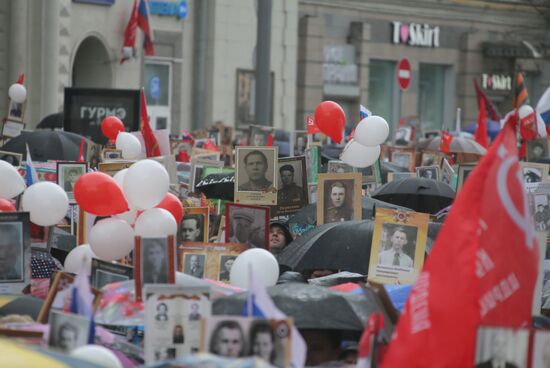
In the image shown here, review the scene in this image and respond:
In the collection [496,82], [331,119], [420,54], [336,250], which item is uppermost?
[420,54]

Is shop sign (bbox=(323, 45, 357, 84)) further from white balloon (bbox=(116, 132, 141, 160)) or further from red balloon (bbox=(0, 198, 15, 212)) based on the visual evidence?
red balloon (bbox=(0, 198, 15, 212))

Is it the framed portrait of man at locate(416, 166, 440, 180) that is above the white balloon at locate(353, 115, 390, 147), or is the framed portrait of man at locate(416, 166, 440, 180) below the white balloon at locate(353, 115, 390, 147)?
below

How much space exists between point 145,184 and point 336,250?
82.2 inches

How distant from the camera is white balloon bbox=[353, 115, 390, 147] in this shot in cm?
1061

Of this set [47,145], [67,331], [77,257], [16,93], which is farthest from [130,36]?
[67,331]

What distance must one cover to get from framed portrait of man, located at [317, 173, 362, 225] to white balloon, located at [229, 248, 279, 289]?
2.81 m

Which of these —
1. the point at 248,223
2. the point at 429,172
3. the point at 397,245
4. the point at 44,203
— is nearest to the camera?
the point at 44,203

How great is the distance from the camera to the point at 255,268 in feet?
22.0

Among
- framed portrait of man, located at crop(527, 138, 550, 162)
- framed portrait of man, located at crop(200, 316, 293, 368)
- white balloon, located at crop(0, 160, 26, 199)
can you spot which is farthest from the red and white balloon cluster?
framed portrait of man, located at crop(527, 138, 550, 162)

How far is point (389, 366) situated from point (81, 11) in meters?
23.7

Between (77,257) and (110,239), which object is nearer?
(110,239)

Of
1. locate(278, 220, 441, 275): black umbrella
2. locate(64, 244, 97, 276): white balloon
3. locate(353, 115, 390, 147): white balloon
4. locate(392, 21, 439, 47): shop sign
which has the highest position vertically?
locate(392, 21, 439, 47): shop sign

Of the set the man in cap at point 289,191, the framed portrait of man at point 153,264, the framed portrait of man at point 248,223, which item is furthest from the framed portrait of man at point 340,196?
the framed portrait of man at point 153,264

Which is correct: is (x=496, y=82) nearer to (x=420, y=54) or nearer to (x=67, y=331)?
(x=420, y=54)
